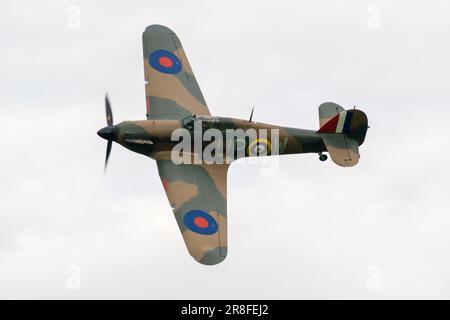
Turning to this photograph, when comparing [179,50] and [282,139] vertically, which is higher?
[179,50]

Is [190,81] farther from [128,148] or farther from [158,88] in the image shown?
[128,148]

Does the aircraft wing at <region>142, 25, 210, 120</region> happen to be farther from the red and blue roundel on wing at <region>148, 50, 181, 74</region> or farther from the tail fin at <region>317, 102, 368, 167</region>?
the tail fin at <region>317, 102, 368, 167</region>

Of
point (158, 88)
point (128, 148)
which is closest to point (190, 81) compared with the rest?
point (158, 88)

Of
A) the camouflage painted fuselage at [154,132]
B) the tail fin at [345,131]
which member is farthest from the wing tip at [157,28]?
the tail fin at [345,131]

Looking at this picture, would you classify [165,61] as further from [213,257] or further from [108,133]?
[213,257]

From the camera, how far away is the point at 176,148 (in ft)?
120

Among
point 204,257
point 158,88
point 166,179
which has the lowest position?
point 204,257

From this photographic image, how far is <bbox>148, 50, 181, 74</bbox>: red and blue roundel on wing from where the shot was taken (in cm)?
3928

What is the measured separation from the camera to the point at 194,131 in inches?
1444

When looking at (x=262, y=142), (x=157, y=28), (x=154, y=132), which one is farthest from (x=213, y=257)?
(x=157, y=28)

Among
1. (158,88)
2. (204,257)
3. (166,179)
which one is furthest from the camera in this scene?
(158,88)

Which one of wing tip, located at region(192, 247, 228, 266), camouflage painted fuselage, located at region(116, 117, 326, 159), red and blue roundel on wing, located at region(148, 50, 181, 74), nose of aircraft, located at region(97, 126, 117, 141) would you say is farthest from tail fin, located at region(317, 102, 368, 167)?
nose of aircraft, located at region(97, 126, 117, 141)

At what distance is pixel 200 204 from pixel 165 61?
6.76 metres

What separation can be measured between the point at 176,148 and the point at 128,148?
5.31 ft
